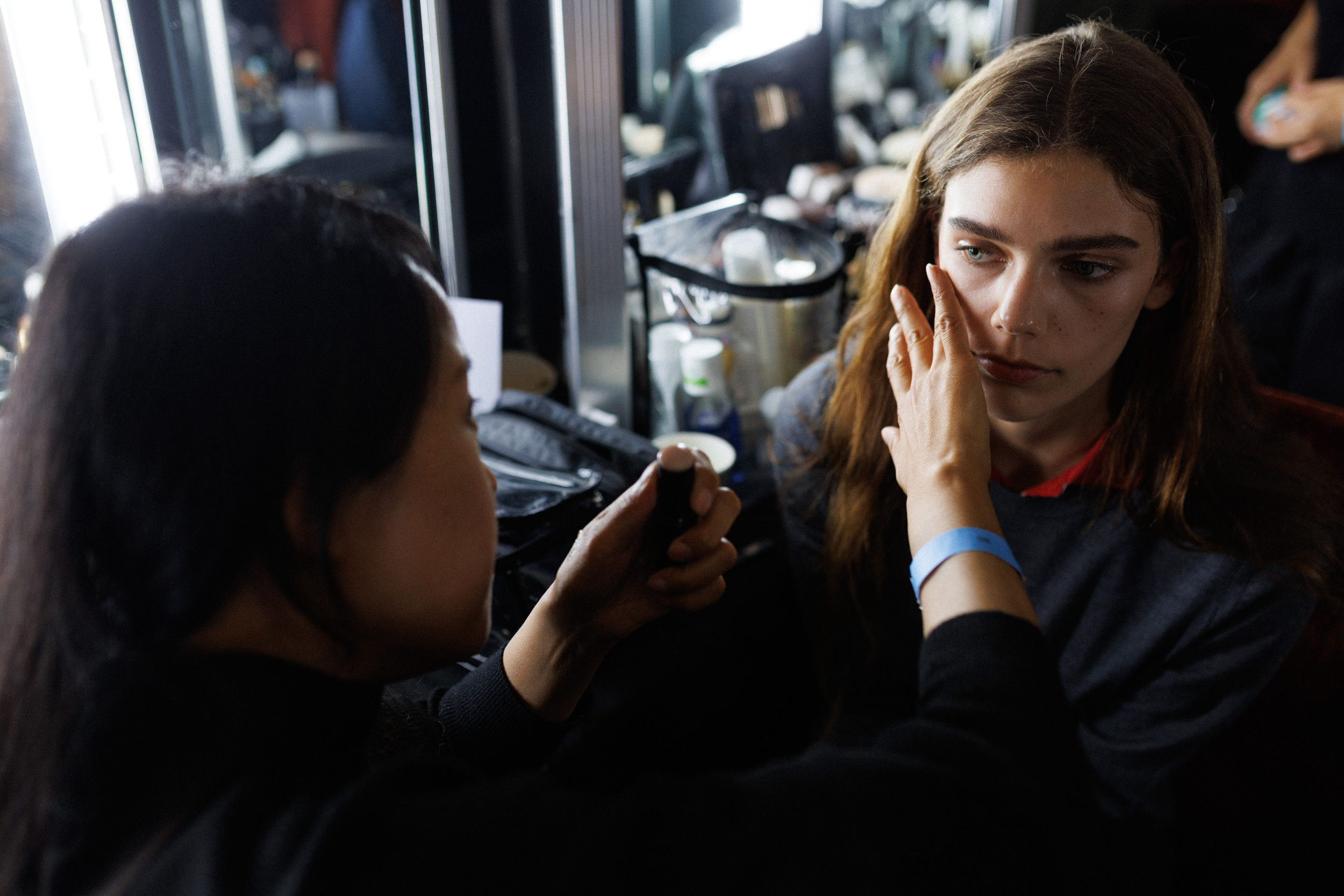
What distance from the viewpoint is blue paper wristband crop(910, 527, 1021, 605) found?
72cm

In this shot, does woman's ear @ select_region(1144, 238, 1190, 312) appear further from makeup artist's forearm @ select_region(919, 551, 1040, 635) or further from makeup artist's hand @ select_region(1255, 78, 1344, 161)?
makeup artist's hand @ select_region(1255, 78, 1344, 161)

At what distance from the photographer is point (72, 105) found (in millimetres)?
1095

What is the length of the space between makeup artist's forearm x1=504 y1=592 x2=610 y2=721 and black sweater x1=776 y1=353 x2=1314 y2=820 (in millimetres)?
511

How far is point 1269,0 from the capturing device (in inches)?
107

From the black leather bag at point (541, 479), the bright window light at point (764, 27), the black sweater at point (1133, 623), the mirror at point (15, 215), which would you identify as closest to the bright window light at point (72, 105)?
the mirror at point (15, 215)

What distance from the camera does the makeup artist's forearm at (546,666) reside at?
889 millimetres

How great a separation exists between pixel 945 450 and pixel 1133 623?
508 millimetres

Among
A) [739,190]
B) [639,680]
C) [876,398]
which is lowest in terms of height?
[639,680]

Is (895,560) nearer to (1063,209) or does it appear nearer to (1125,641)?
(1125,641)

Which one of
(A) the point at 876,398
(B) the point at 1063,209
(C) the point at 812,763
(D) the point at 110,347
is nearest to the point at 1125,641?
(A) the point at 876,398

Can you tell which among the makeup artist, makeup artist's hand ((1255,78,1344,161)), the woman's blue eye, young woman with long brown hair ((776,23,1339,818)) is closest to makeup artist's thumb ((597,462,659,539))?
young woman with long brown hair ((776,23,1339,818))

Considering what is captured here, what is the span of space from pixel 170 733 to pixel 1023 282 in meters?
0.88

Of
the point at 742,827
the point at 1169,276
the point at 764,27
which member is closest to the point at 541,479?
the point at 742,827

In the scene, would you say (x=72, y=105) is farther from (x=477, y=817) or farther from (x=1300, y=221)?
(x=1300, y=221)
